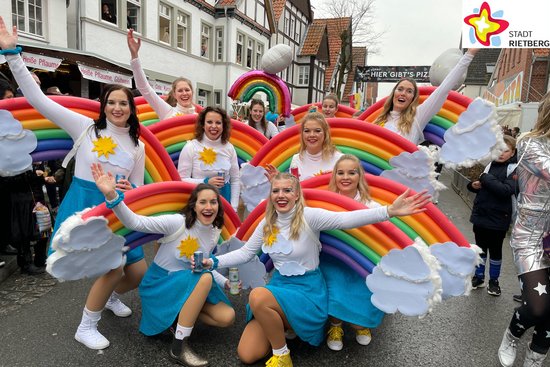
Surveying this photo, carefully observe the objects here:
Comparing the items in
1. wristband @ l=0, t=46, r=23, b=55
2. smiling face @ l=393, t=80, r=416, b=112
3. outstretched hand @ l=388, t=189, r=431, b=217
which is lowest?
outstretched hand @ l=388, t=189, r=431, b=217

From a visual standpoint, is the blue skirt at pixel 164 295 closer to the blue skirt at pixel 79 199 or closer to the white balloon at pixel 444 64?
the blue skirt at pixel 79 199

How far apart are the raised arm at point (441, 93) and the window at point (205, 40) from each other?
1569 centimetres

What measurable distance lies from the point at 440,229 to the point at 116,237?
7.61 ft

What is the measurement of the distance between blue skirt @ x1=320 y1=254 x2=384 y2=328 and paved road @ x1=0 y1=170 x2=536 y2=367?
306 mm

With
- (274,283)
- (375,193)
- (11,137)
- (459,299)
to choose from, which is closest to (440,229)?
(375,193)

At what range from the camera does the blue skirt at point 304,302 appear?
2.91 m

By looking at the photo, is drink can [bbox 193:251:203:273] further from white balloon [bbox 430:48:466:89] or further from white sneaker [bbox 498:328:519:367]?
white balloon [bbox 430:48:466:89]

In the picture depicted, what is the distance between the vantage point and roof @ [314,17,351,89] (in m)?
34.1

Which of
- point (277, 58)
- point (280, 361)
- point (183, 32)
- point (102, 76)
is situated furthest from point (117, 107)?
point (183, 32)

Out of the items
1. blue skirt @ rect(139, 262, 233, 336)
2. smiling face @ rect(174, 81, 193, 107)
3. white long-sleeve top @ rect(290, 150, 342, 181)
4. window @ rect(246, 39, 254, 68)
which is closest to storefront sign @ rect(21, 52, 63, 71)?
smiling face @ rect(174, 81, 193, 107)

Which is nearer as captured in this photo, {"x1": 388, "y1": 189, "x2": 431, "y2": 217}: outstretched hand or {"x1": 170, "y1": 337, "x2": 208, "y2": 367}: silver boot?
{"x1": 388, "y1": 189, "x2": 431, "y2": 217}: outstretched hand

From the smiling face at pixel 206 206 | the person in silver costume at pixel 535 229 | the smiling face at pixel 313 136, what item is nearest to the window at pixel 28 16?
the smiling face at pixel 313 136

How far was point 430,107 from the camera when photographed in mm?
4125

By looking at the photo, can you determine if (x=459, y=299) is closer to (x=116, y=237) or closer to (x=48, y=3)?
(x=116, y=237)
